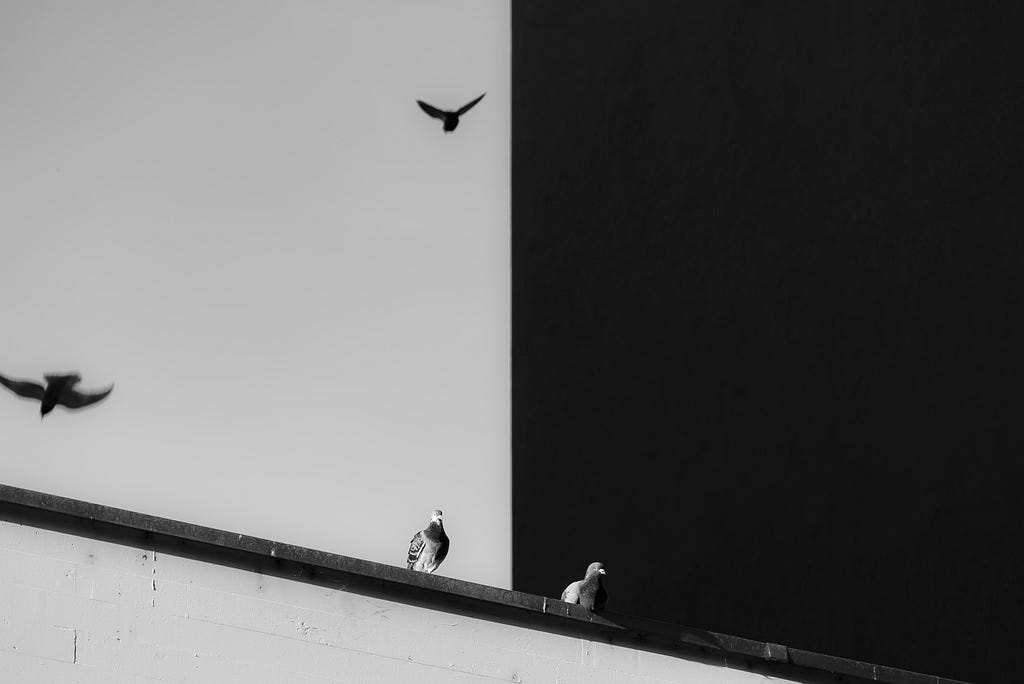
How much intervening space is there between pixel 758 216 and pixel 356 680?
9.05m

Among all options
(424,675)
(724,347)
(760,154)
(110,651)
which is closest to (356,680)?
(424,675)

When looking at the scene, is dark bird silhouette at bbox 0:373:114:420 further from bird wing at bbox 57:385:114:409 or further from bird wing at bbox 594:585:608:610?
bird wing at bbox 594:585:608:610

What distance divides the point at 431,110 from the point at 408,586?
10784 mm

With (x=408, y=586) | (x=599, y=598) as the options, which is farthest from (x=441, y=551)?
(x=408, y=586)

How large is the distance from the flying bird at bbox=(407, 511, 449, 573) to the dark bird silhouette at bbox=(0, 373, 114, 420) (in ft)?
17.6

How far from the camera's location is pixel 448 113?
18906 millimetres

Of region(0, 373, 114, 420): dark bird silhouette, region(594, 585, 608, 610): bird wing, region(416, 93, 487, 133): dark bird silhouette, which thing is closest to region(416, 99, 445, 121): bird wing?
region(416, 93, 487, 133): dark bird silhouette

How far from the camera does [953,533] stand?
1511 cm

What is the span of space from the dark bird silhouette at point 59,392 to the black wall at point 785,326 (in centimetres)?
438

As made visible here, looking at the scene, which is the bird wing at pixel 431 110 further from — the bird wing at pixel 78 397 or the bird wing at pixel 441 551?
the bird wing at pixel 441 551

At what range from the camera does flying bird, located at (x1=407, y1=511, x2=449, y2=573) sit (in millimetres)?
12391

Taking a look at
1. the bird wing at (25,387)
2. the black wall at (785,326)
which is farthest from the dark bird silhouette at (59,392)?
the black wall at (785,326)

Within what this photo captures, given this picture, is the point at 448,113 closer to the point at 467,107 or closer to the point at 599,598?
the point at 467,107

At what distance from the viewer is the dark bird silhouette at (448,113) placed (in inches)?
740
